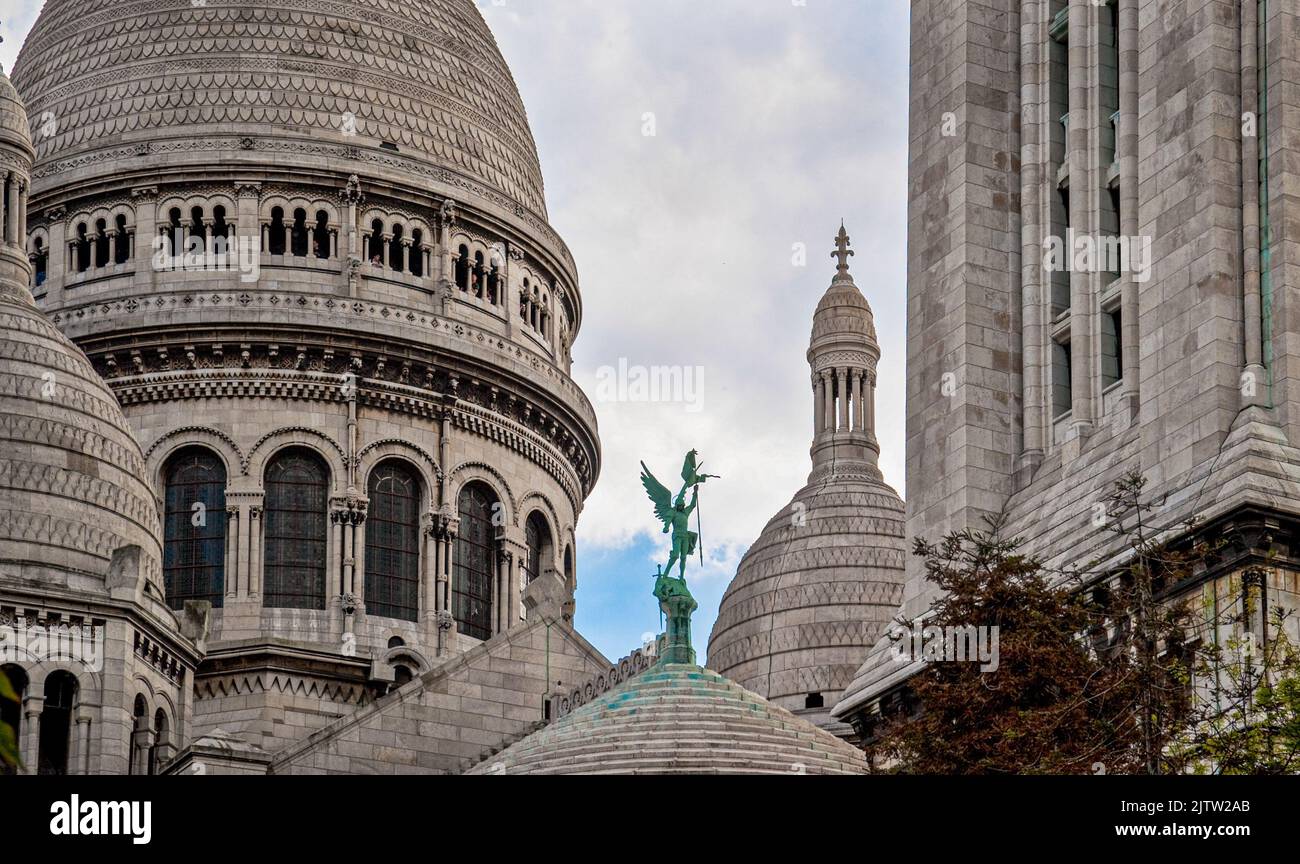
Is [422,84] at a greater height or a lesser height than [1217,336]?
greater

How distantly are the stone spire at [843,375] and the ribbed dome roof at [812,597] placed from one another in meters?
3.81

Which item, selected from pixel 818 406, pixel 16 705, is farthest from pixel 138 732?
pixel 818 406

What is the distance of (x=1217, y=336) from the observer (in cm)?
3703

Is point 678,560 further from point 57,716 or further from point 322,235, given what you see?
point 322,235

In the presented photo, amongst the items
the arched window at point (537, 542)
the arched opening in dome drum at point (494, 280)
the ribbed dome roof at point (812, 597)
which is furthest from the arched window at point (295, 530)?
the ribbed dome roof at point (812, 597)

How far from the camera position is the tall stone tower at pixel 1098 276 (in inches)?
1454

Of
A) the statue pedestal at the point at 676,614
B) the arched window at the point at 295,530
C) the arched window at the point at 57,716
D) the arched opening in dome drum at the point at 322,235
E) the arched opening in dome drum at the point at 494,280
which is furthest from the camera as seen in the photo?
the arched opening in dome drum at the point at 494,280

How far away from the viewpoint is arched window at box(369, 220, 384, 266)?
70.6 metres

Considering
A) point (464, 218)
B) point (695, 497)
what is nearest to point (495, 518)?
point (464, 218)

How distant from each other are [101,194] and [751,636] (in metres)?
18.0

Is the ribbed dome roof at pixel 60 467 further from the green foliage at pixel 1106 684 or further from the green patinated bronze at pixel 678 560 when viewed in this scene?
the green foliage at pixel 1106 684

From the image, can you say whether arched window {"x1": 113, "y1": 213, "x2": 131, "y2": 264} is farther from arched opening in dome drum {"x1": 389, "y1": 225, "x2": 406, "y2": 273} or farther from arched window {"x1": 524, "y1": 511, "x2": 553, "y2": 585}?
arched window {"x1": 524, "y1": 511, "x2": 553, "y2": 585}

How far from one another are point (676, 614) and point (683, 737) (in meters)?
3.72
